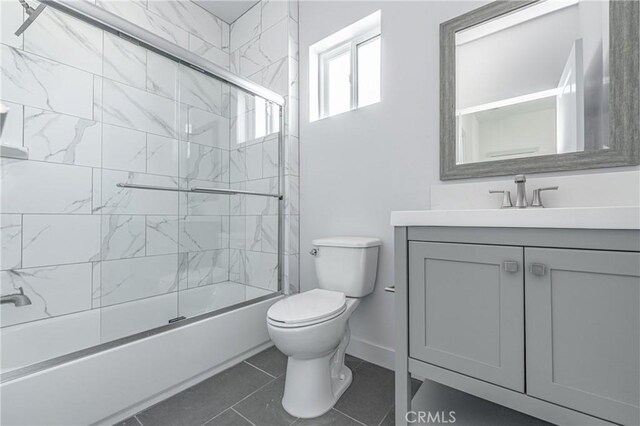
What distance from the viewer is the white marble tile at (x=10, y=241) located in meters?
1.41

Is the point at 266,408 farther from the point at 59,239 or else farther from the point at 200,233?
the point at 59,239

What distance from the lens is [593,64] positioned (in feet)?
3.66

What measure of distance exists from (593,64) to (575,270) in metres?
0.91

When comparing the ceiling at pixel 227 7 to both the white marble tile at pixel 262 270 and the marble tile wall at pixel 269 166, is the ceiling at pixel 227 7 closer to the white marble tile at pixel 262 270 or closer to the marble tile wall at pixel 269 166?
A: the marble tile wall at pixel 269 166

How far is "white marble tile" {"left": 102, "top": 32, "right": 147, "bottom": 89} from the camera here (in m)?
1.45

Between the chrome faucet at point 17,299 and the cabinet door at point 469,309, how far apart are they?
6.24 ft

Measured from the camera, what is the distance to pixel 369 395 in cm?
134

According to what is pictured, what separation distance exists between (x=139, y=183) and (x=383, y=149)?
145cm

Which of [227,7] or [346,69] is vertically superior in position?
[227,7]

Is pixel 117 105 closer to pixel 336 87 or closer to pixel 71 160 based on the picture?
pixel 71 160

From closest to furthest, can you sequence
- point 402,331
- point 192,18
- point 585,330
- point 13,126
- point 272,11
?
point 585,330
point 402,331
point 13,126
point 272,11
point 192,18

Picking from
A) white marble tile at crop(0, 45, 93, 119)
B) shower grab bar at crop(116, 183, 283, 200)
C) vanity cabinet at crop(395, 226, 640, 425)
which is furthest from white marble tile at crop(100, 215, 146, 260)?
vanity cabinet at crop(395, 226, 640, 425)

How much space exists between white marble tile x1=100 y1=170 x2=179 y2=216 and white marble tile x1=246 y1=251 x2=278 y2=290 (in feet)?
2.06

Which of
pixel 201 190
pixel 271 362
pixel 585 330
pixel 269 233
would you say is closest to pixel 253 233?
pixel 269 233
